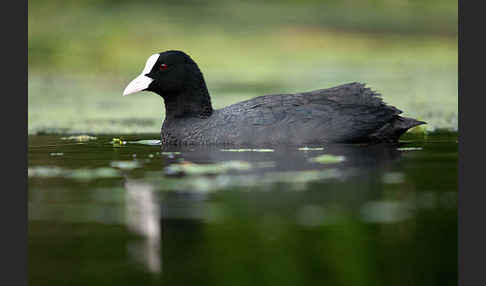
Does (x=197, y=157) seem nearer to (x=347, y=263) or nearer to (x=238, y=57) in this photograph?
(x=347, y=263)

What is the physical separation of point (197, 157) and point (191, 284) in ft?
14.3

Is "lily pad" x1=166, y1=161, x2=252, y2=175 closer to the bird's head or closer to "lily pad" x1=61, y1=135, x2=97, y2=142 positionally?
the bird's head

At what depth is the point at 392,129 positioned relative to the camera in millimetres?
9727

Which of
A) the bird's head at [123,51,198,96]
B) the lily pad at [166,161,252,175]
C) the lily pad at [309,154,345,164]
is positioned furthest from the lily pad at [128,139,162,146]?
the lily pad at [309,154,345,164]

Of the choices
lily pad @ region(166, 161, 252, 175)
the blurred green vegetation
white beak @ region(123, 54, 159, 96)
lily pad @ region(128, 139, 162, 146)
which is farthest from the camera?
the blurred green vegetation

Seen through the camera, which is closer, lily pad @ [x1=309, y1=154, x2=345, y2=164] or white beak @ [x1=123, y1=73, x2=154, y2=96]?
lily pad @ [x1=309, y1=154, x2=345, y2=164]

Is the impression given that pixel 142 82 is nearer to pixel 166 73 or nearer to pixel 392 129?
pixel 166 73

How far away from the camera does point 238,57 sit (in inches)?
1016

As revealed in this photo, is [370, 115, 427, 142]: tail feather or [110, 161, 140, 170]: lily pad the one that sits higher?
[370, 115, 427, 142]: tail feather

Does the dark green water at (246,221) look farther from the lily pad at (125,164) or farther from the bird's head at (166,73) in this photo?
the bird's head at (166,73)

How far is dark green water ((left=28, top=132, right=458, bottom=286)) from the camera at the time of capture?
450 cm

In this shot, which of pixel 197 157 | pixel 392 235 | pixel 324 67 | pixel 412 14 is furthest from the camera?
pixel 412 14

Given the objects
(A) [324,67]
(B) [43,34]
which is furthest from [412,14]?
(B) [43,34]

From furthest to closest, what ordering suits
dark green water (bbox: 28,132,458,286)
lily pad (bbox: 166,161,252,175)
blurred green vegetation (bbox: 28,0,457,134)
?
blurred green vegetation (bbox: 28,0,457,134) → lily pad (bbox: 166,161,252,175) → dark green water (bbox: 28,132,458,286)
